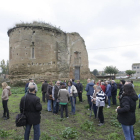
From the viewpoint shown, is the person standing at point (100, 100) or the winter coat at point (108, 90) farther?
the winter coat at point (108, 90)

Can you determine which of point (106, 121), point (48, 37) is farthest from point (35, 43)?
point (106, 121)

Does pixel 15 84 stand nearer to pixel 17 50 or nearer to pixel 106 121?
pixel 17 50

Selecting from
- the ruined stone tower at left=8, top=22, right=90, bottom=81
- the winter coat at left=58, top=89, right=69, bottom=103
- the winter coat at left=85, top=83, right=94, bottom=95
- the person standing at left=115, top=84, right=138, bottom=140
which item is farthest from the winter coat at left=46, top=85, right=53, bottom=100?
the ruined stone tower at left=8, top=22, right=90, bottom=81

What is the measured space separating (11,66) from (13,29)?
6.17 meters

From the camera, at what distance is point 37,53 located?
21.0m

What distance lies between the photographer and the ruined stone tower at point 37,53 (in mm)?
20859

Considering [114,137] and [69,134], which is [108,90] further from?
[69,134]

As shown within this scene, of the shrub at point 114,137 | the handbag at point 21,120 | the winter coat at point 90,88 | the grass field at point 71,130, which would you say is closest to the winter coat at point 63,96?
the grass field at point 71,130

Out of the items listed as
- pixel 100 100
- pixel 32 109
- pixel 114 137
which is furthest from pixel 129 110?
pixel 32 109

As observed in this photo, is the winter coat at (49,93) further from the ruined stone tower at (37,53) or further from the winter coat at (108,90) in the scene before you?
the ruined stone tower at (37,53)

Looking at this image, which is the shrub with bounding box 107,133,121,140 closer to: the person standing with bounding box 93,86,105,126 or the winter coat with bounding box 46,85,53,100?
the person standing with bounding box 93,86,105,126

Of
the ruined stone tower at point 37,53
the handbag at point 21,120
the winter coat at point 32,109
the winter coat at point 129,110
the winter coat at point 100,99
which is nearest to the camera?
the winter coat at point 129,110

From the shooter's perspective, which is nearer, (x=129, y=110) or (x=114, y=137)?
(x=129, y=110)

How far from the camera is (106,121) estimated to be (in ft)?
20.6
